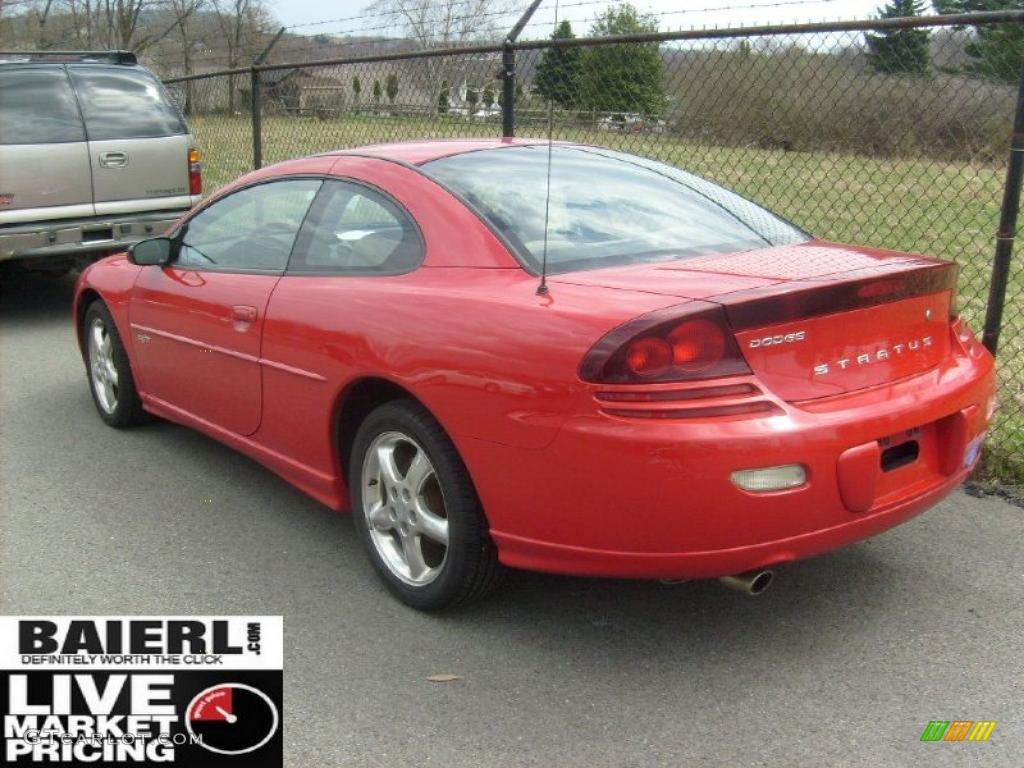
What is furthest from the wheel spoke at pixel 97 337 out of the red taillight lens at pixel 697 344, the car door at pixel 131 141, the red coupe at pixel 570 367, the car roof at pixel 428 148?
the red taillight lens at pixel 697 344

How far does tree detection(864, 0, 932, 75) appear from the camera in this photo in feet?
18.7

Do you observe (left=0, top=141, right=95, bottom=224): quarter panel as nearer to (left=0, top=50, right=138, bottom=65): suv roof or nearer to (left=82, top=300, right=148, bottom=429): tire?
(left=0, top=50, right=138, bottom=65): suv roof

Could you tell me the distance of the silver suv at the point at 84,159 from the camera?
25.8 feet

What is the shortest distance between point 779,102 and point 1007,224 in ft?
7.46

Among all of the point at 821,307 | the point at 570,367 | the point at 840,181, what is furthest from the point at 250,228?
the point at 840,181

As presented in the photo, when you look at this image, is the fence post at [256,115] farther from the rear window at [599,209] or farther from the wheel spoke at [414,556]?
the wheel spoke at [414,556]

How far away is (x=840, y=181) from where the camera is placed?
26.5 feet

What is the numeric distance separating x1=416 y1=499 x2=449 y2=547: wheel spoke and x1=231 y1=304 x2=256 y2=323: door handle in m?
1.09

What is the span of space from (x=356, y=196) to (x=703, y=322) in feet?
5.28

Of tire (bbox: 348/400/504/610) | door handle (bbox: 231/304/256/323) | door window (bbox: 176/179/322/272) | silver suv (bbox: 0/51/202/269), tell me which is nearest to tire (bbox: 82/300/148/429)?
door window (bbox: 176/179/322/272)

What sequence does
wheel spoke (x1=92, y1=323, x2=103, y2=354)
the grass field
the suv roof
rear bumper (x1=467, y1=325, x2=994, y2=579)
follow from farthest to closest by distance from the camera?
the suv roof, the grass field, wheel spoke (x1=92, y1=323, x2=103, y2=354), rear bumper (x1=467, y1=325, x2=994, y2=579)

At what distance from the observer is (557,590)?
3.61 meters

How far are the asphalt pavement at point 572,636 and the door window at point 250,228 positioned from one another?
100 cm

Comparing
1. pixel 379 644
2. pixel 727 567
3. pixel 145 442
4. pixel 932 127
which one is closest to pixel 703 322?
pixel 727 567
